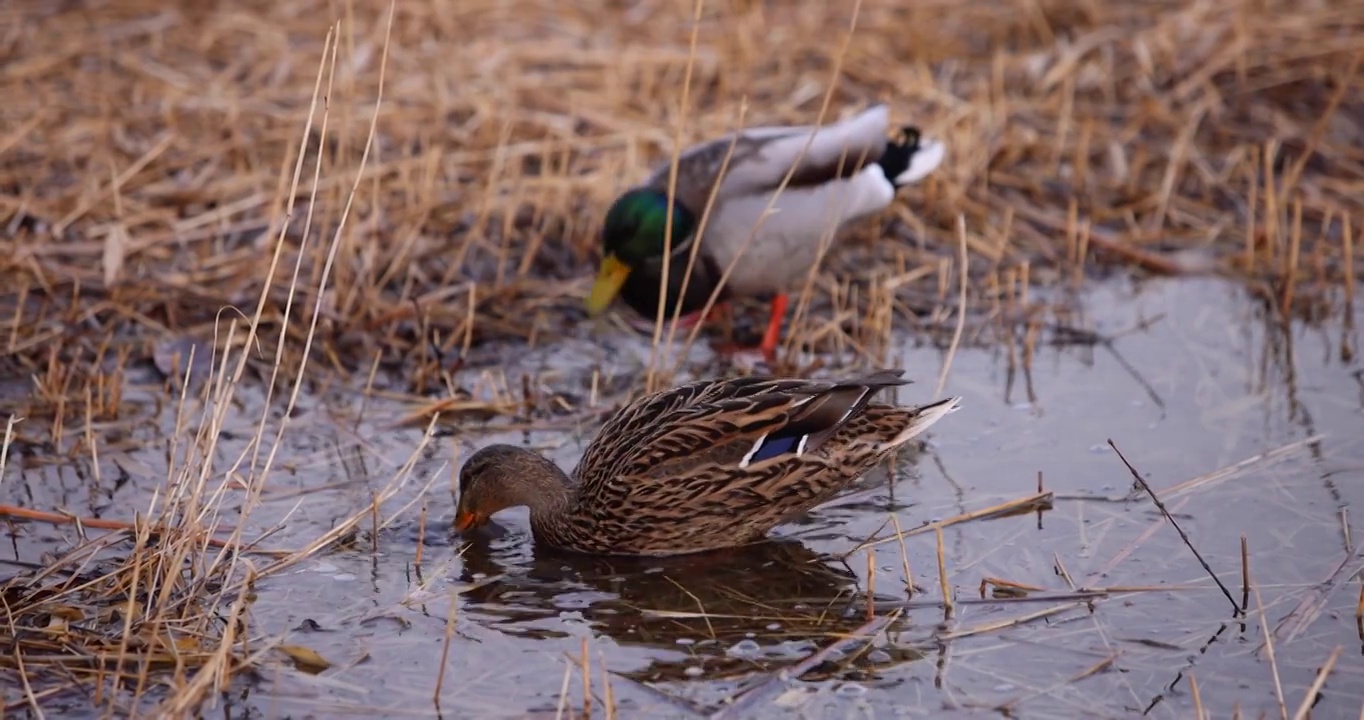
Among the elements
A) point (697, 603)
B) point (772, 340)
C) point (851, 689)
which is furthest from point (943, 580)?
point (772, 340)

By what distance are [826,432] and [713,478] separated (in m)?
0.34

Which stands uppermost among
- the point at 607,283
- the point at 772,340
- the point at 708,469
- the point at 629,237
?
the point at 629,237

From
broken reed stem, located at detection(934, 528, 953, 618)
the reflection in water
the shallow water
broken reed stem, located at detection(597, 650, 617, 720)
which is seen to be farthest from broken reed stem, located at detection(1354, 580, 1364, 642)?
broken reed stem, located at detection(597, 650, 617, 720)

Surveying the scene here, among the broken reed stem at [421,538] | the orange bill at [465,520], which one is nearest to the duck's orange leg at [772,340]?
the orange bill at [465,520]

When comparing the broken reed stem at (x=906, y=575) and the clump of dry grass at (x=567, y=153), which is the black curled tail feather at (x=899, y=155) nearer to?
the clump of dry grass at (x=567, y=153)

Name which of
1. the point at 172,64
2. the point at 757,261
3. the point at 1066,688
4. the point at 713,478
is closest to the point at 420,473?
the point at 713,478

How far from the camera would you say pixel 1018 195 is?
308 inches

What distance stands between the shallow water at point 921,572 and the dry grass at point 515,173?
23cm

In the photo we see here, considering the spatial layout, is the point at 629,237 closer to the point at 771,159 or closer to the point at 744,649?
the point at 771,159

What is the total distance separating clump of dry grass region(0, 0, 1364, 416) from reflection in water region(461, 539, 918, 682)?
5.23ft

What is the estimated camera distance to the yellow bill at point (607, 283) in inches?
251

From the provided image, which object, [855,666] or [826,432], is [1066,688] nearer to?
[855,666]

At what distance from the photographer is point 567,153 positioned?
7301mm

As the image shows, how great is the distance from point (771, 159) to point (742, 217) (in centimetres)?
28
